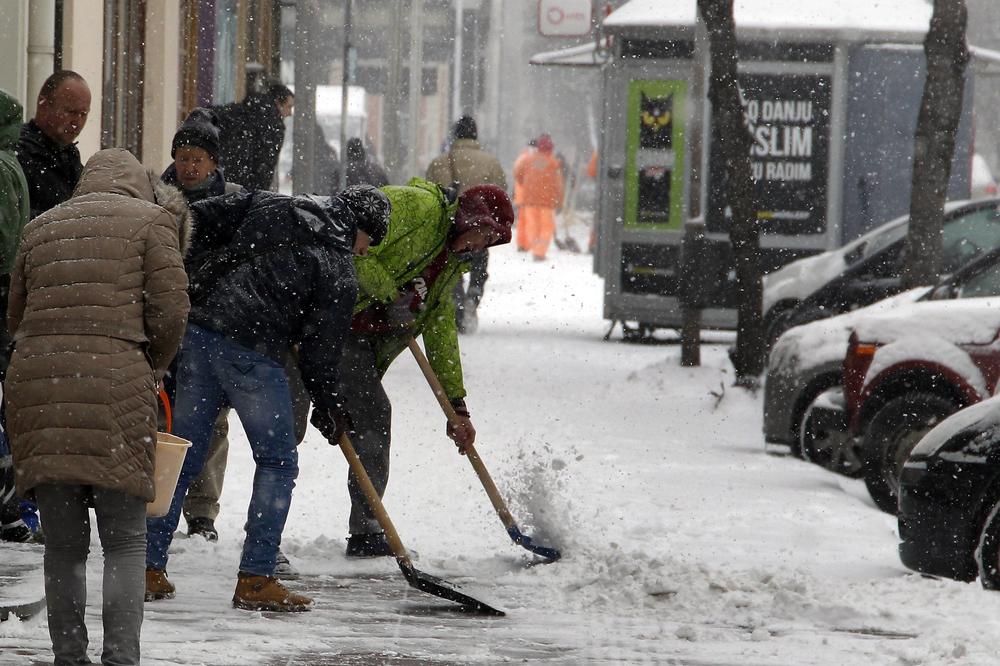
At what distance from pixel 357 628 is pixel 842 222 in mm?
13547

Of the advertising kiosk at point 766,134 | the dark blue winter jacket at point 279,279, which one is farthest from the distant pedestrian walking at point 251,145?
the advertising kiosk at point 766,134

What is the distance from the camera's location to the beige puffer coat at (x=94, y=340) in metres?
5.02

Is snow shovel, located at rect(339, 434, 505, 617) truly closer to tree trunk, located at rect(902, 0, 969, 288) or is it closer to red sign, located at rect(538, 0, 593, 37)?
tree trunk, located at rect(902, 0, 969, 288)

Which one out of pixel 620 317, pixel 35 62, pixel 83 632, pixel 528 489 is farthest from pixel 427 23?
pixel 83 632

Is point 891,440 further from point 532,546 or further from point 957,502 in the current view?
point 532,546

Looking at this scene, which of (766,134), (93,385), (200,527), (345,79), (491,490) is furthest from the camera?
(345,79)

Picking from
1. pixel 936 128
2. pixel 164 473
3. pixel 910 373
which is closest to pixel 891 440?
pixel 910 373

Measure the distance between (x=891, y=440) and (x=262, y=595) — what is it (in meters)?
4.49

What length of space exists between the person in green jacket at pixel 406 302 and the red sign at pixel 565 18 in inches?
556

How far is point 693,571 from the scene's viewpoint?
729cm

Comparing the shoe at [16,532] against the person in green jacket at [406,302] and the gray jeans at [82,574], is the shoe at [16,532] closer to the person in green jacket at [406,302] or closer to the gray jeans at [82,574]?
the person in green jacket at [406,302]

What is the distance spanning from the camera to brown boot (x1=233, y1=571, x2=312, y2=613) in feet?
21.9

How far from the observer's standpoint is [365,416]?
313 inches

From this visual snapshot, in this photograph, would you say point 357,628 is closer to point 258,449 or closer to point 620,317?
point 258,449
